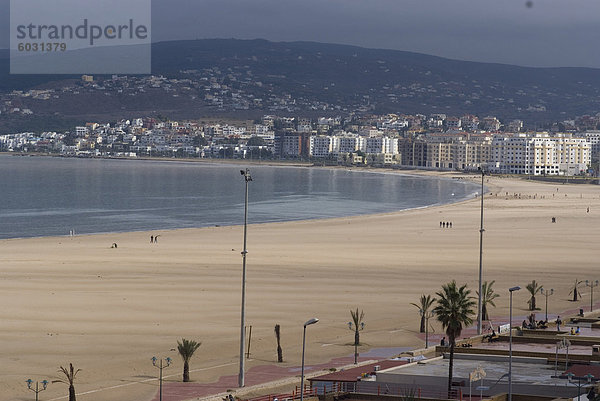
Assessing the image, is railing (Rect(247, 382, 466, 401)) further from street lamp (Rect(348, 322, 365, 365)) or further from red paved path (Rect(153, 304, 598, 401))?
street lamp (Rect(348, 322, 365, 365))

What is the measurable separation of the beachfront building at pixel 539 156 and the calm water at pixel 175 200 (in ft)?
101

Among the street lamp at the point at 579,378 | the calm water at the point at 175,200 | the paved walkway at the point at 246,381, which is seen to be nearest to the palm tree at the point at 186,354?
the paved walkway at the point at 246,381

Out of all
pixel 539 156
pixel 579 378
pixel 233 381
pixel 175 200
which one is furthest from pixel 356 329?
pixel 539 156

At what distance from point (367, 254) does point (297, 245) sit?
230 inches

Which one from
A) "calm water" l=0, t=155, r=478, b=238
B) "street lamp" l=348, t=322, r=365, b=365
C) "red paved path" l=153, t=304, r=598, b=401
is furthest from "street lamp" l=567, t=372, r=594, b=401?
"calm water" l=0, t=155, r=478, b=238

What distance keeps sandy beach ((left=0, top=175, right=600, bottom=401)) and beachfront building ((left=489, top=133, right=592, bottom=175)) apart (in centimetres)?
11471

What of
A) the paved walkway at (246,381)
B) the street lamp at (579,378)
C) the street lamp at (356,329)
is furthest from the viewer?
the street lamp at (356,329)

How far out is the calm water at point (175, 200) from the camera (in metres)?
74.4

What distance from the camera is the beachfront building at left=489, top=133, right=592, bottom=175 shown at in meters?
181

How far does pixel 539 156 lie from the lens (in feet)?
593

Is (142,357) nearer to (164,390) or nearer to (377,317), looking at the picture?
(164,390)

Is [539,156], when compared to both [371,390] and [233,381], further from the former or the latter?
[371,390]

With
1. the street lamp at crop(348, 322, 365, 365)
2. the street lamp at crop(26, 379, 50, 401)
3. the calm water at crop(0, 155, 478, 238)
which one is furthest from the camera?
the calm water at crop(0, 155, 478, 238)

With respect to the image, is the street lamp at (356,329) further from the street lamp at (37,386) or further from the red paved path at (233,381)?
the street lamp at (37,386)
